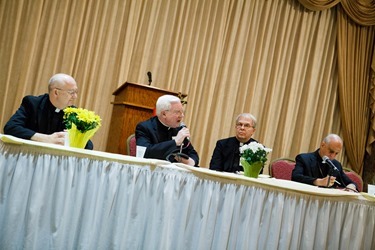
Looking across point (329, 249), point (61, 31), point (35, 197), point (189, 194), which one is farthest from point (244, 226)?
point (61, 31)

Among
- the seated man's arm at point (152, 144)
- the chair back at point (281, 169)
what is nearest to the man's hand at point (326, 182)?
the chair back at point (281, 169)

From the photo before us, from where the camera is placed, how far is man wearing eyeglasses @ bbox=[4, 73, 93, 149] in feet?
12.0

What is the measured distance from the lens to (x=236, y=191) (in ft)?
9.86

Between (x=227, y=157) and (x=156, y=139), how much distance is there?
1.17 metres

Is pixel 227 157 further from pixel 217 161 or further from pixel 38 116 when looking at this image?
pixel 38 116

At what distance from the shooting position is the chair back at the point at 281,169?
5082 millimetres

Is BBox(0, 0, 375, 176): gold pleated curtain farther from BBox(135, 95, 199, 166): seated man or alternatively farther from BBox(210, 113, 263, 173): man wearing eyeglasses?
BBox(135, 95, 199, 166): seated man

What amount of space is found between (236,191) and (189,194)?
34cm

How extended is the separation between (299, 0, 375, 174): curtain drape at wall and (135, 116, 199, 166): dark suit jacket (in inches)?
157

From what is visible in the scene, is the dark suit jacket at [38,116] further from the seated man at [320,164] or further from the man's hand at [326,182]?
the seated man at [320,164]

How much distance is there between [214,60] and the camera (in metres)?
6.77

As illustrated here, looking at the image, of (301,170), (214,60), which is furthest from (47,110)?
(214,60)

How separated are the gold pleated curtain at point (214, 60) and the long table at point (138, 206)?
347cm

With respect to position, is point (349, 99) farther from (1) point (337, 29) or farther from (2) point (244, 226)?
(2) point (244, 226)
